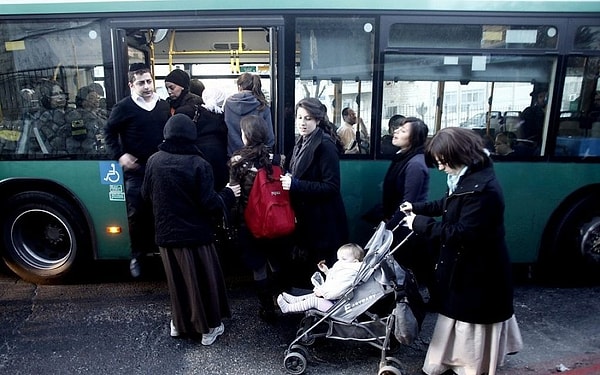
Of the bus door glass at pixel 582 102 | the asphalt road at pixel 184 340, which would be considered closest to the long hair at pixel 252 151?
the asphalt road at pixel 184 340

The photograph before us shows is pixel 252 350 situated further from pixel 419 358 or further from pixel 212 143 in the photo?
pixel 212 143

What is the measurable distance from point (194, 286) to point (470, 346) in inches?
77.5

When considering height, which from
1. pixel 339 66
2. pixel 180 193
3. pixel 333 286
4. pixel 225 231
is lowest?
pixel 333 286

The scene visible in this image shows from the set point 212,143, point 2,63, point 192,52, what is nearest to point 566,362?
point 212,143

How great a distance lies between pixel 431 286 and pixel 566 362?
3.61 ft

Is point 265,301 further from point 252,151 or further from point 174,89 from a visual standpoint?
point 174,89

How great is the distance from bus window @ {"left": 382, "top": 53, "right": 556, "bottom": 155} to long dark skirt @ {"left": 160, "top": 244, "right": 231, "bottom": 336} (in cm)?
218

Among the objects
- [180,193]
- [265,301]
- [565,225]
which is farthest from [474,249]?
[565,225]

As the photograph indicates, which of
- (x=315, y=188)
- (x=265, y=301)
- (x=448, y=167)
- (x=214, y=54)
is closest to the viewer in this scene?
(x=448, y=167)

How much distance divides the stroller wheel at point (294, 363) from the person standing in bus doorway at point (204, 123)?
1788 millimetres

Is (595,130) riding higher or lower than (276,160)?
higher

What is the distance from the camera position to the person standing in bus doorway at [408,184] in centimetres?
345

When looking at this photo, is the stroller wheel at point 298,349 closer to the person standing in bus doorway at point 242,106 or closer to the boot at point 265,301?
the boot at point 265,301

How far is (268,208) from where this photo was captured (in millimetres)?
3379
